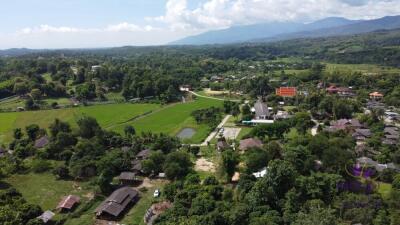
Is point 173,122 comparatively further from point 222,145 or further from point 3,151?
point 3,151

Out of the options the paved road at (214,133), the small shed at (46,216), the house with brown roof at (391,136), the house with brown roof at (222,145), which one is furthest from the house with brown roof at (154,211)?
the house with brown roof at (391,136)

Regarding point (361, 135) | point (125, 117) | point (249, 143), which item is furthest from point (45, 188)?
point (361, 135)

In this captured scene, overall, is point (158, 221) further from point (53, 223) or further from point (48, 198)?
point (48, 198)

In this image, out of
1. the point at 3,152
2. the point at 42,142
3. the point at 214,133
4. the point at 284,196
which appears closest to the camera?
the point at 284,196

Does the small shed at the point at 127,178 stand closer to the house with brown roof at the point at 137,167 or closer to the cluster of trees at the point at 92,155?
the cluster of trees at the point at 92,155

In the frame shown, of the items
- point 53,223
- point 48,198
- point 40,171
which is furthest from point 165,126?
point 53,223

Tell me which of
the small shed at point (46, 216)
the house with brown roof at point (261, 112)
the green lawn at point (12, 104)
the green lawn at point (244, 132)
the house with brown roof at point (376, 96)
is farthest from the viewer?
the house with brown roof at point (376, 96)

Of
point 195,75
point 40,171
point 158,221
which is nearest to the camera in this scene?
point 158,221
